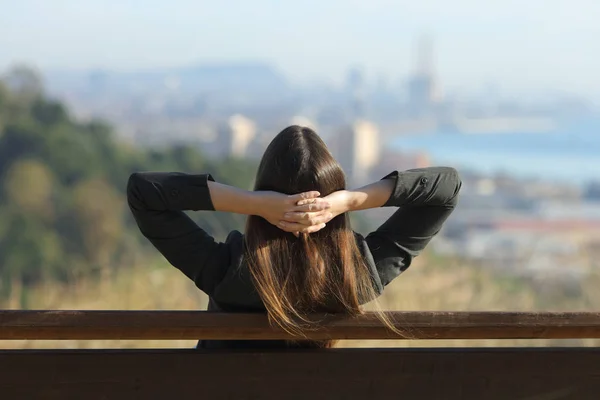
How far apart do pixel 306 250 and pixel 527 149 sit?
78.7 meters

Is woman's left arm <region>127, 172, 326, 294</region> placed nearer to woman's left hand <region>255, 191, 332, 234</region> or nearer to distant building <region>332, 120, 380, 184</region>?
woman's left hand <region>255, 191, 332, 234</region>

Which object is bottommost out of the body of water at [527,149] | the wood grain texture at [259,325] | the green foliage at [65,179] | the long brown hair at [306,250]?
the body of water at [527,149]

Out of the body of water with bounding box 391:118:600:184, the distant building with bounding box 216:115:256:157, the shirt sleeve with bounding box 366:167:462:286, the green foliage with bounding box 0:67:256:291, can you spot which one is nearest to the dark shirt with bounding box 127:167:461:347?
the shirt sleeve with bounding box 366:167:462:286

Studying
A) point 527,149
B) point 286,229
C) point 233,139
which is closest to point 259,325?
point 286,229

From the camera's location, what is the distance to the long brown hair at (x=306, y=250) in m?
1.79

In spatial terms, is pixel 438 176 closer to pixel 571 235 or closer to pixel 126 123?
pixel 571 235

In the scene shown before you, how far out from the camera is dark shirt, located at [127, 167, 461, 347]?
1814 millimetres

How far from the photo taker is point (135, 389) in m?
1.74

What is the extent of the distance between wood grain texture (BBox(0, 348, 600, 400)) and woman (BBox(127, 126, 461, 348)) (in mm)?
98

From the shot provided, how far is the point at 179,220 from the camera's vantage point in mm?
1837

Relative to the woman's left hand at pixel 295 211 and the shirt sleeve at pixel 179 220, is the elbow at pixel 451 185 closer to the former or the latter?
the woman's left hand at pixel 295 211

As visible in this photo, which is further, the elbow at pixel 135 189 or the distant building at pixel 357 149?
the distant building at pixel 357 149

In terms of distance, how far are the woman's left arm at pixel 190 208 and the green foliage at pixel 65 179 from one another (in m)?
19.8

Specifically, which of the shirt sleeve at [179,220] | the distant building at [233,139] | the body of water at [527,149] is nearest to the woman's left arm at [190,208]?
the shirt sleeve at [179,220]
